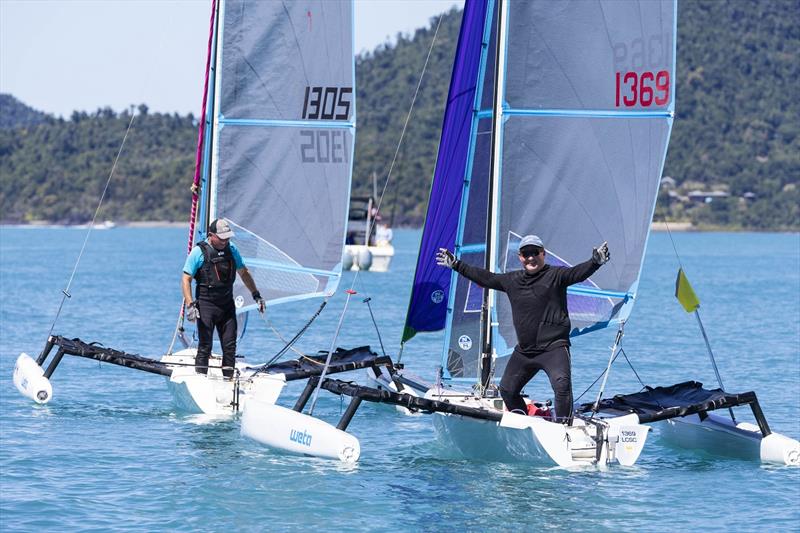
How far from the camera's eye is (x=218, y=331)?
16.4 metres

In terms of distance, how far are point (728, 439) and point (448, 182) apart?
13.8 feet

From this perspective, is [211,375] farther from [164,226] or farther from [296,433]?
[164,226]

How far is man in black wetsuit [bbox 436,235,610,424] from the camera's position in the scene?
42.0 ft

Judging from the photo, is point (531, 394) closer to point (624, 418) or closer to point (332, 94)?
point (332, 94)

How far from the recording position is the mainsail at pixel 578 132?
562 inches

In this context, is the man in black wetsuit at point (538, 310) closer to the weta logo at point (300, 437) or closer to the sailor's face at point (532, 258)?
the sailor's face at point (532, 258)

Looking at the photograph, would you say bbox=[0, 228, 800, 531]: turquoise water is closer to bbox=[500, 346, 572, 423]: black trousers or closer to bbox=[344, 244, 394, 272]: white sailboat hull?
bbox=[500, 346, 572, 423]: black trousers

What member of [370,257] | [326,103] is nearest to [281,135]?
[326,103]

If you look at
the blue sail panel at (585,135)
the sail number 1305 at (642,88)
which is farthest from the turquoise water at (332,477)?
the sail number 1305 at (642,88)

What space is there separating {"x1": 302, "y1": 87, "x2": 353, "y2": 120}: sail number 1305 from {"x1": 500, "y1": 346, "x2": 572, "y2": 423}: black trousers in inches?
253

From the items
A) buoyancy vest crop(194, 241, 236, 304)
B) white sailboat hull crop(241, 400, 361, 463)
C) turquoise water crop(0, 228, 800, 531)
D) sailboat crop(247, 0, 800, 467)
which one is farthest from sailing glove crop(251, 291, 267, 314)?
white sailboat hull crop(241, 400, 361, 463)

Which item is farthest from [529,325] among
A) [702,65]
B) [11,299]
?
[702,65]

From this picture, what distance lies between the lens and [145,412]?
17.7 metres

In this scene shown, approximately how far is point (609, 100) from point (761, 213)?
155391 millimetres
